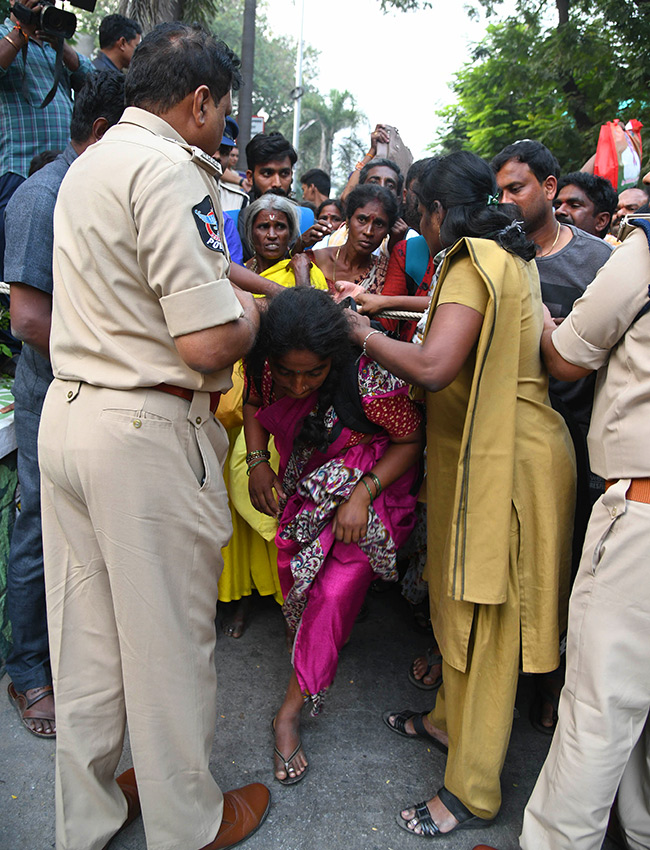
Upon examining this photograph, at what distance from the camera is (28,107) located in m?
3.44

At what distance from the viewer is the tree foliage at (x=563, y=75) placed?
10180 mm

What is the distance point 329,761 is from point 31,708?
3.49ft

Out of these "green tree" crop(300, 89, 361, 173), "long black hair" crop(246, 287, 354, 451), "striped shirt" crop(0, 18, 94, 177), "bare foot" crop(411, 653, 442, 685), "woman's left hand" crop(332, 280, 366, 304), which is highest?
"green tree" crop(300, 89, 361, 173)

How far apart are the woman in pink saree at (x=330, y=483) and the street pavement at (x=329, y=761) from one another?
13 cm

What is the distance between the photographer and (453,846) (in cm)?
192

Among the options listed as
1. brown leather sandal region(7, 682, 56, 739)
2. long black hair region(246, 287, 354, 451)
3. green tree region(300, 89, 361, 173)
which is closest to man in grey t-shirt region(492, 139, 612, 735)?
long black hair region(246, 287, 354, 451)

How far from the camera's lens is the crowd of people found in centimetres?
155

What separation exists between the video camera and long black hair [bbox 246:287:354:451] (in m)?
2.02

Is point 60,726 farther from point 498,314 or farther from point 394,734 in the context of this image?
point 498,314

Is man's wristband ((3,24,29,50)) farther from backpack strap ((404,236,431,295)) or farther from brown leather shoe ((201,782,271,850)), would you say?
brown leather shoe ((201,782,271,850))

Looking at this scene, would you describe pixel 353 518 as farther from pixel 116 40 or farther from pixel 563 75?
pixel 563 75

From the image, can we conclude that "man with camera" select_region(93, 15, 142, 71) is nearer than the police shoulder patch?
No

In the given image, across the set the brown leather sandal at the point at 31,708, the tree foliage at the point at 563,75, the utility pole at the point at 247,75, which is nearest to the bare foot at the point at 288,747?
the brown leather sandal at the point at 31,708

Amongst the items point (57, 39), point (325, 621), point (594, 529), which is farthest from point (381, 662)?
point (57, 39)
